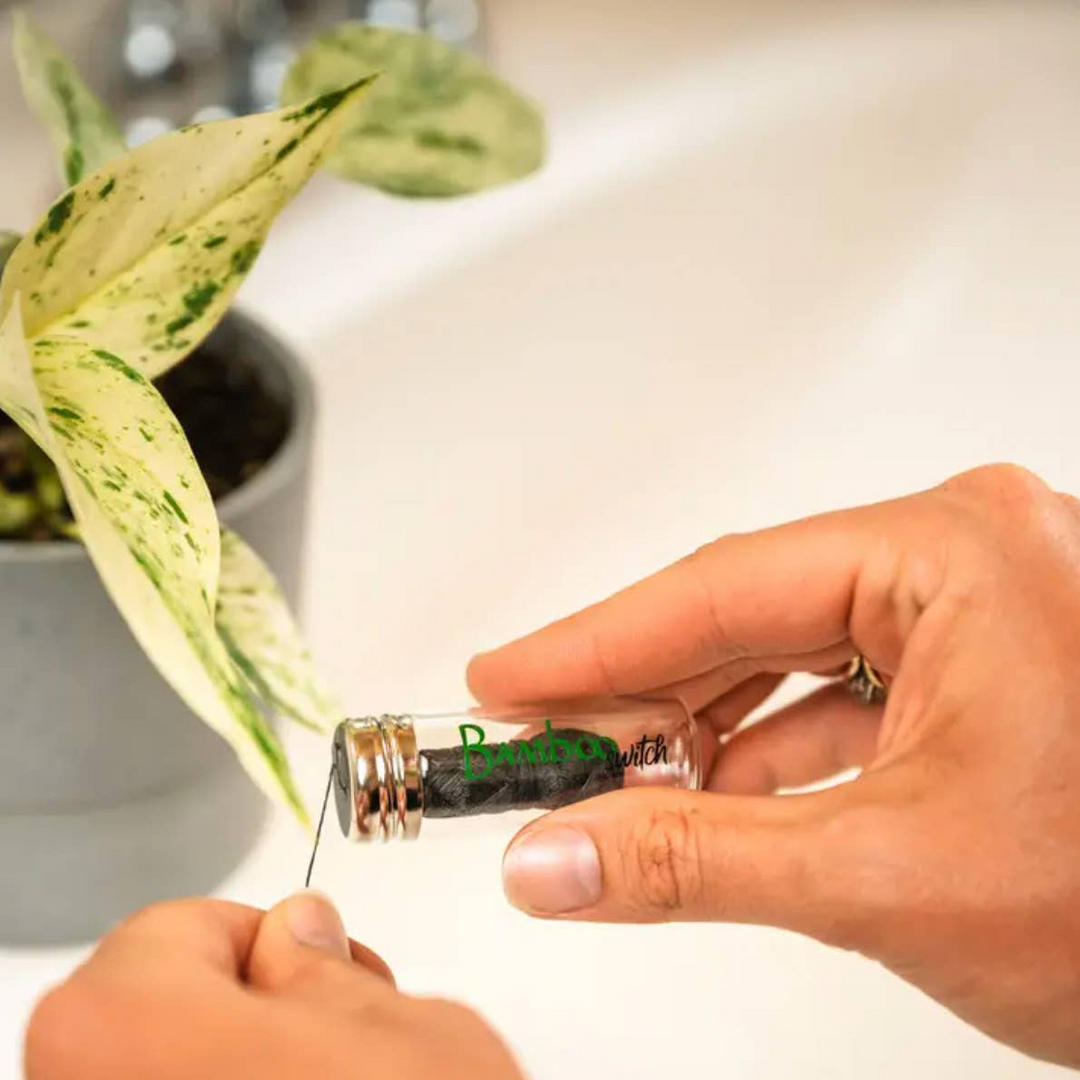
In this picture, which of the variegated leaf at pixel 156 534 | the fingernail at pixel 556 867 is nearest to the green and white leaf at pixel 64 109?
the variegated leaf at pixel 156 534

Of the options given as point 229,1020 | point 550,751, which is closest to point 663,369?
point 550,751

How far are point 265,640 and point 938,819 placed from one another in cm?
18

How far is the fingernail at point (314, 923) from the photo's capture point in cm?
33

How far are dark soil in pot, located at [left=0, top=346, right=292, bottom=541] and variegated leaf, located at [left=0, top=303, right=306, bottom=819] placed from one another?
0.09m

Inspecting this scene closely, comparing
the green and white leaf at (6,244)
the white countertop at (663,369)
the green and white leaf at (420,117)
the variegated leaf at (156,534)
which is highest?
the green and white leaf at (420,117)

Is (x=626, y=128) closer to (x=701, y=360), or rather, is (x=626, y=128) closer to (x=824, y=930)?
(x=701, y=360)

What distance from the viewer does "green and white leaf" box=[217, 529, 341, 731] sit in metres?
0.37

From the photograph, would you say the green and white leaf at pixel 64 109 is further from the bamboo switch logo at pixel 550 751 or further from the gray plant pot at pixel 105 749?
the bamboo switch logo at pixel 550 751

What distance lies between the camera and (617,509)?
0.72 m

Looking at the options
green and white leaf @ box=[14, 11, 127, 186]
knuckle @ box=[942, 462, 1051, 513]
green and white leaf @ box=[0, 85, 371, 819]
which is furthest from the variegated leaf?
knuckle @ box=[942, 462, 1051, 513]

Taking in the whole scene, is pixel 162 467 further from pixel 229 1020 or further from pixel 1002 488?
pixel 1002 488

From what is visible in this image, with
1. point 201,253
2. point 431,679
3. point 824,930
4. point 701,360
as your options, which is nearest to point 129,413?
point 201,253

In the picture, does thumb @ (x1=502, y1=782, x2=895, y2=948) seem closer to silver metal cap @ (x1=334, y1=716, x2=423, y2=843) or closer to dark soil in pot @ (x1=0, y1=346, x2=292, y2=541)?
silver metal cap @ (x1=334, y1=716, x2=423, y2=843)

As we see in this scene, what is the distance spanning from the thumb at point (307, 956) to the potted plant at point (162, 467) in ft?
0.10
